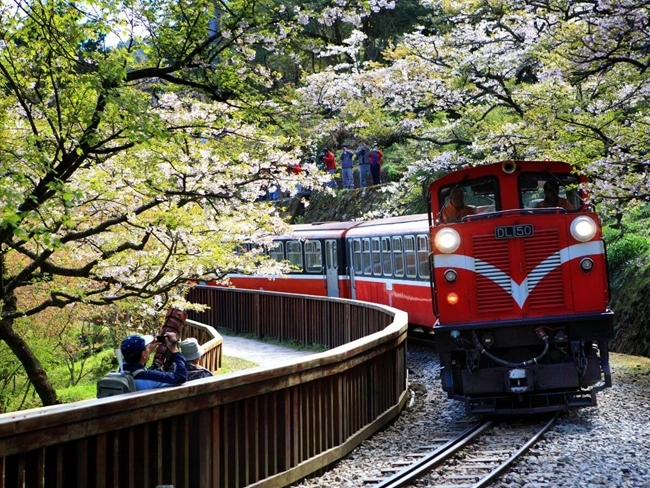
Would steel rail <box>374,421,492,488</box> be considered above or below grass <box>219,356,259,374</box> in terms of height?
below

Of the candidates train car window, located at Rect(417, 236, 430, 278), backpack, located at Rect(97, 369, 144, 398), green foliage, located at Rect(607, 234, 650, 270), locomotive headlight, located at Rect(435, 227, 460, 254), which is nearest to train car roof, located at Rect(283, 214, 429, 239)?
train car window, located at Rect(417, 236, 430, 278)

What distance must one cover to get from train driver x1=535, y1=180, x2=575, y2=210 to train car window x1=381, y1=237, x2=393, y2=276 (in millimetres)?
9472

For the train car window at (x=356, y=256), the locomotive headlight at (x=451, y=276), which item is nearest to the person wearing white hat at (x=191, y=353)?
the locomotive headlight at (x=451, y=276)

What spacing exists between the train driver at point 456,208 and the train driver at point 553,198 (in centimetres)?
91

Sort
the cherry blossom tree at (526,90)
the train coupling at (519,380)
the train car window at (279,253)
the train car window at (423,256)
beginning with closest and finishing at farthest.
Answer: the train coupling at (519,380)
the cherry blossom tree at (526,90)
the train car window at (423,256)
the train car window at (279,253)

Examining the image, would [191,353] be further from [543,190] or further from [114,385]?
[543,190]

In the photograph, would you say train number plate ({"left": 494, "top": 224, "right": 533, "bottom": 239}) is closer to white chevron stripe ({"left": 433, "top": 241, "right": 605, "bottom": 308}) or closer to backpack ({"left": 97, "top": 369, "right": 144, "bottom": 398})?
white chevron stripe ({"left": 433, "top": 241, "right": 605, "bottom": 308})

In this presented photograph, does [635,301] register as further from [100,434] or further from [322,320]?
[100,434]

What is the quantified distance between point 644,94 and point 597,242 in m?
4.03

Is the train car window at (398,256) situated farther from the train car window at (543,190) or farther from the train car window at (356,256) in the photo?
the train car window at (543,190)

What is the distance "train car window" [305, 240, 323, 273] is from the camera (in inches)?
994

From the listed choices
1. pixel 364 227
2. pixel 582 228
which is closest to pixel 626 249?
pixel 364 227

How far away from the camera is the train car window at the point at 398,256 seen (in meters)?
19.4

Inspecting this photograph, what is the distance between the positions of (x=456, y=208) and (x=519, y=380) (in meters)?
2.38
